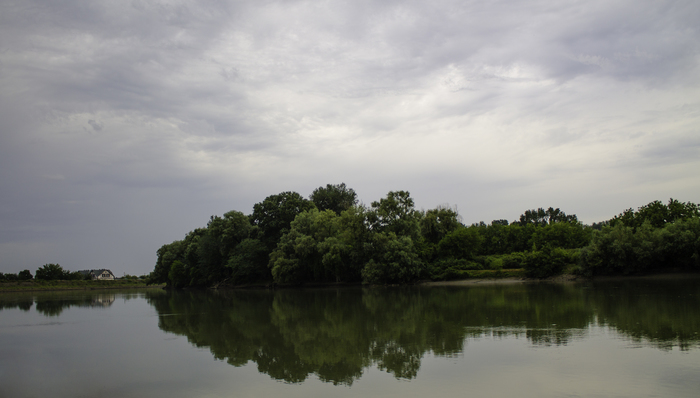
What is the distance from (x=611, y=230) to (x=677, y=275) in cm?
722

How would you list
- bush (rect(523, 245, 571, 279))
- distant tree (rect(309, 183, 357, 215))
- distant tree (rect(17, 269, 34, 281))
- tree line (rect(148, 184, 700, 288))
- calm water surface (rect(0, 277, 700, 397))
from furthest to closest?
distant tree (rect(17, 269, 34, 281)) < distant tree (rect(309, 183, 357, 215)) < bush (rect(523, 245, 571, 279)) < tree line (rect(148, 184, 700, 288)) < calm water surface (rect(0, 277, 700, 397))

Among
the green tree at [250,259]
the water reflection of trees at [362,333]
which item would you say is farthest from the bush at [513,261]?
the green tree at [250,259]

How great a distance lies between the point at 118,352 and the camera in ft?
52.2

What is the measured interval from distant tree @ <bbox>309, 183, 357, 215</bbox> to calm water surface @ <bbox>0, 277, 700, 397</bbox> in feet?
217

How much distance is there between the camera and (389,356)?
12898 mm

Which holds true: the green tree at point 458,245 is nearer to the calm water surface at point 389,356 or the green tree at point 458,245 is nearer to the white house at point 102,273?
the calm water surface at point 389,356

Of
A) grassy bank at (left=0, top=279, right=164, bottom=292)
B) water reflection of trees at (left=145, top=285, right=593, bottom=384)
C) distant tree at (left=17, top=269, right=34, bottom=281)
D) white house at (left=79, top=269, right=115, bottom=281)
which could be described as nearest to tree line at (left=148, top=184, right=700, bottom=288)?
water reflection of trees at (left=145, top=285, right=593, bottom=384)

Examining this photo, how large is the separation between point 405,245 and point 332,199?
114 feet

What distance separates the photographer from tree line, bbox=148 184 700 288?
4488 cm

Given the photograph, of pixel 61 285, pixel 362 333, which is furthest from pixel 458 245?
pixel 61 285

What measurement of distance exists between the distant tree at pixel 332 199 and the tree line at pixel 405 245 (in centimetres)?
1319

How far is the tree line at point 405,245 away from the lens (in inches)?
1767

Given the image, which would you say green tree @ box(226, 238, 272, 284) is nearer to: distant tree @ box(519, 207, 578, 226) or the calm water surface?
the calm water surface

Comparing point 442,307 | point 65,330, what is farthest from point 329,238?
point 65,330
